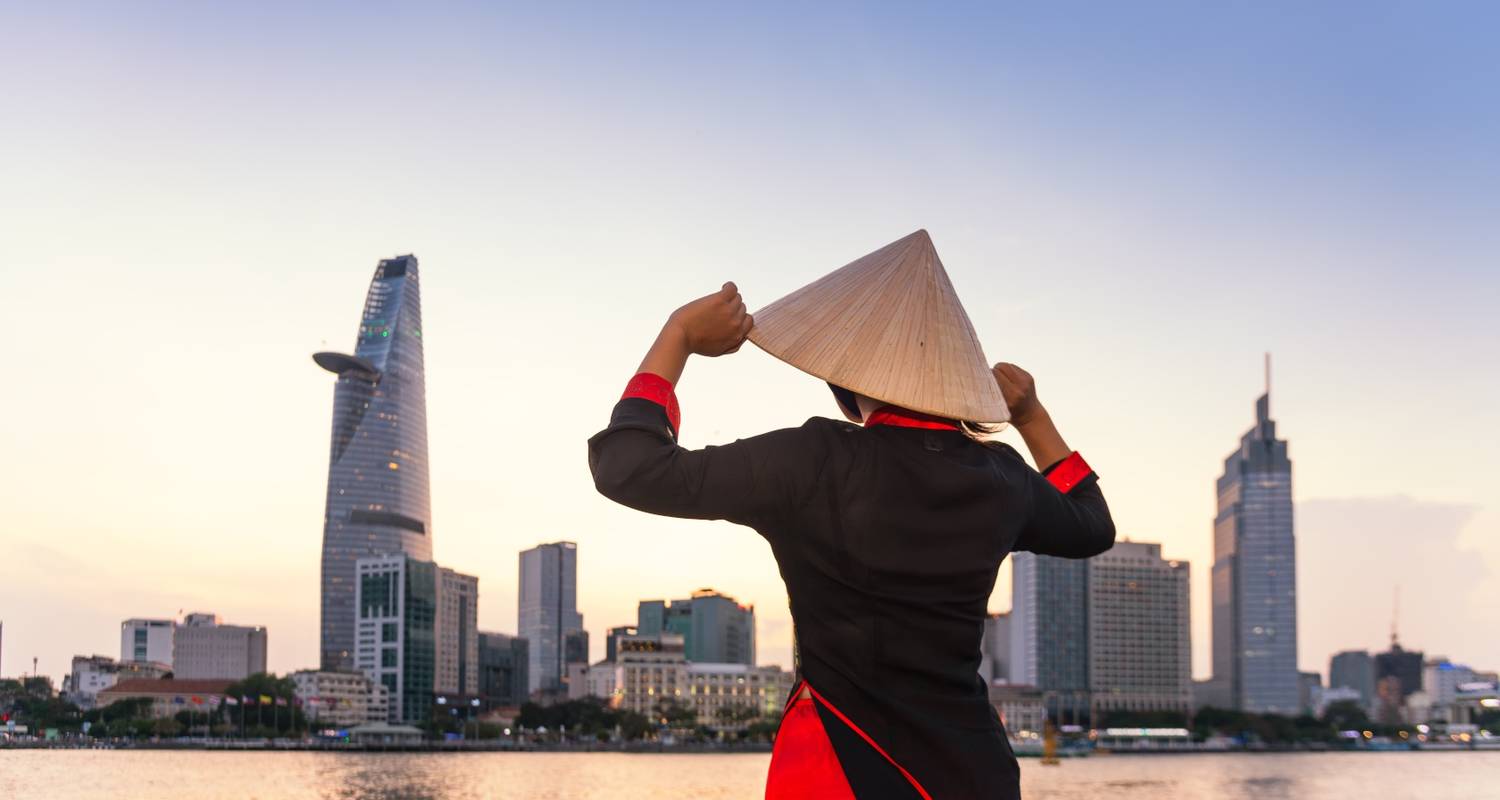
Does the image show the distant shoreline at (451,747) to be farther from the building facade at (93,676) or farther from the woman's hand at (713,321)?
the woman's hand at (713,321)

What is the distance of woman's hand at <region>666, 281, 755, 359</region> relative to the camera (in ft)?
6.43

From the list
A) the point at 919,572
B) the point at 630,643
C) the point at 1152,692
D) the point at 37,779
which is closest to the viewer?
the point at 919,572

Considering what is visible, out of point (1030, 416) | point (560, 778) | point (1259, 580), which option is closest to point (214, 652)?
point (560, 778)

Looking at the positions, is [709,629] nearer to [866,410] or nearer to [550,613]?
[550,613]

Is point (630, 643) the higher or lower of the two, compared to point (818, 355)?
lower

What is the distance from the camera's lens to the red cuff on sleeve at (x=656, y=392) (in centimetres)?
191

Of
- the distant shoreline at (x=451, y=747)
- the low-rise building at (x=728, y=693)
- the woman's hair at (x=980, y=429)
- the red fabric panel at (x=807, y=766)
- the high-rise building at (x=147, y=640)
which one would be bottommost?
the distant shoreline at (x=451, y=747)

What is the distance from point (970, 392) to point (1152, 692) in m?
170

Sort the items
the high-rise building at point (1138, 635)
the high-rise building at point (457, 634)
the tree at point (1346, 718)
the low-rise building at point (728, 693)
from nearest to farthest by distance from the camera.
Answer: the low-rise building at point (728, 693) → the tree at point (1346, 718) → the high-rise building at point (457, 634) → the high-rise building at point (1138, 635)

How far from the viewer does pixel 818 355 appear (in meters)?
1.91

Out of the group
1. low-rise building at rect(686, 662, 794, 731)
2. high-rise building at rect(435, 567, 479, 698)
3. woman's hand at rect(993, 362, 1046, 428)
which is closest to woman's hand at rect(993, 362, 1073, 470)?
woman's hand at rect(993, 362, 1046, 428)

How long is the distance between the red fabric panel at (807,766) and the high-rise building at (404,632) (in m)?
150

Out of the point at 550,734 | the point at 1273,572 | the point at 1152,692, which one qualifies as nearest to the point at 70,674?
the point at 550,734

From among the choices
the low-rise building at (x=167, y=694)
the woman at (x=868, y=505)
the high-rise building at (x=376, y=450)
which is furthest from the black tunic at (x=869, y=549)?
the high-rise building at (x=376, y=450)
